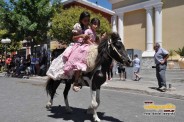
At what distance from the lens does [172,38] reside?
2383 centimetres

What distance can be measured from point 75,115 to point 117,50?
190cm

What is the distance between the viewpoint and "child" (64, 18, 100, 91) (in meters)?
6.08

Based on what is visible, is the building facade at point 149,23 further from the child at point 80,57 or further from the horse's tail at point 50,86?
the child at point 80,57

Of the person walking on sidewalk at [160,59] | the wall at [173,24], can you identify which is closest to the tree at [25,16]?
the wall at [173,24]

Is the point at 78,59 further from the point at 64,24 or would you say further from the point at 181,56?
the point at 64,24

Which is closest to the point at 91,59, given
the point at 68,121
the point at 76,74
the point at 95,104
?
the point at 76,74

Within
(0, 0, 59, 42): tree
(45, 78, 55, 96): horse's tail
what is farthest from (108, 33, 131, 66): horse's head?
(0, 0, 59, 42): tree

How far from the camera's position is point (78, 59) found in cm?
613

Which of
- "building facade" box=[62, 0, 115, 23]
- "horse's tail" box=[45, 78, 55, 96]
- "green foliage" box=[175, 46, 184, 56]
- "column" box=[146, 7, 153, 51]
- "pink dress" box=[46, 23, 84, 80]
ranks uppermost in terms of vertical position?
"building facade" box=[62, 0, 115, 23]

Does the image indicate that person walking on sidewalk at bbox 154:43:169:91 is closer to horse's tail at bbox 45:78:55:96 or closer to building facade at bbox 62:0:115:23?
horse's tail at bbox 45:78:55:96

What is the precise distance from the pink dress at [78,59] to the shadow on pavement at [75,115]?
3.27 ft

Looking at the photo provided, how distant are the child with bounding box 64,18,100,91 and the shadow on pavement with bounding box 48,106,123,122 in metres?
0.72

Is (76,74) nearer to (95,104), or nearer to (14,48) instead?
(95,104)

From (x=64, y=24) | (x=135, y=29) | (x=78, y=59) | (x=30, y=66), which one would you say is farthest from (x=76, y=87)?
(x=135, y=29)
